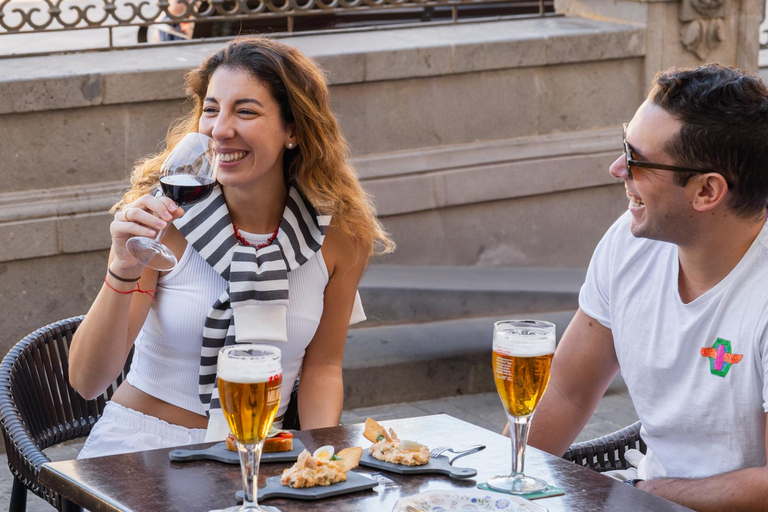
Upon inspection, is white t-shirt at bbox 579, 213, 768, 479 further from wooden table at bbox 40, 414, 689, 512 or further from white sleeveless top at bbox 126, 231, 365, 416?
white sleeveless top at bbox 126, 231, 365, 416

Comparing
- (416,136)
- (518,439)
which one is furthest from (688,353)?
(416,136)

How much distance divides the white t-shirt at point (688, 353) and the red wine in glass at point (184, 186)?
105 centimetres

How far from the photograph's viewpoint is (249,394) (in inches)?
78.8

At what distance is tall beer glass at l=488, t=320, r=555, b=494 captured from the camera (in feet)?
7.35

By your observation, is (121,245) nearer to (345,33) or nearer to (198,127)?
(198,127)

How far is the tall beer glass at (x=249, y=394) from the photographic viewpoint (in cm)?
201

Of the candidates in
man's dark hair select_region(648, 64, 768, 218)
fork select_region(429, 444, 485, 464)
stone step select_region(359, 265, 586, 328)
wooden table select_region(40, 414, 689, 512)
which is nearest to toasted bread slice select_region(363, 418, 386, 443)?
wooden table select_region(40, 414, 689, 512)

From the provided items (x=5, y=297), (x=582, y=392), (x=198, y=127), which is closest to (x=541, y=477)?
(x=582, y=392)

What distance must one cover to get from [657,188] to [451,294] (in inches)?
149

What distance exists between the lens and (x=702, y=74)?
2725 millimetres

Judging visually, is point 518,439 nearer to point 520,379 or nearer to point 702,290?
point 520,379

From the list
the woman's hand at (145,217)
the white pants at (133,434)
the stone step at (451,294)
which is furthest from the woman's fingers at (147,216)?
the stone step at (451,294)

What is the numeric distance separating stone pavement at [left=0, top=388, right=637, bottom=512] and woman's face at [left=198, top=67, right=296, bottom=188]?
2.46 metres

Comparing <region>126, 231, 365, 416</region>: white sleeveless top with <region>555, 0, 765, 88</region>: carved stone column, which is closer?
<region>126, 231, 365, 416</region>: white sleeveless top
